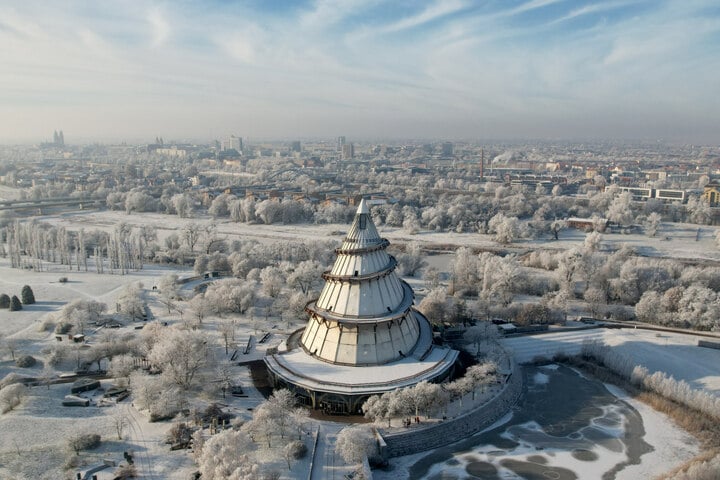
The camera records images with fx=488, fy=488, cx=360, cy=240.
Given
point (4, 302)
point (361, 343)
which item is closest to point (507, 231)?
point (361, 343)

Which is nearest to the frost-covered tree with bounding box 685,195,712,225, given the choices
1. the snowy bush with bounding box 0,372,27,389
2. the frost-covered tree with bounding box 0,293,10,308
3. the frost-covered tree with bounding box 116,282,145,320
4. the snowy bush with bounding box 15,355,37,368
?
the frost-covered tree with bounding box 116,282,145,320

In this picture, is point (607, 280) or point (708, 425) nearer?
point (708, 425)

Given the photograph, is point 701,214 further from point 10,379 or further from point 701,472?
point 10,379

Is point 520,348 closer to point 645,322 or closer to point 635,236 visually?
point 645,322

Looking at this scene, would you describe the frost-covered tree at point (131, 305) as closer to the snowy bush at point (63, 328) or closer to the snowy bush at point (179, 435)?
the snowy bush at point (63, 328)

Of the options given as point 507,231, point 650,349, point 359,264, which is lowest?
point 650,349

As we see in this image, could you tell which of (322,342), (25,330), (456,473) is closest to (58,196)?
(25,330)
